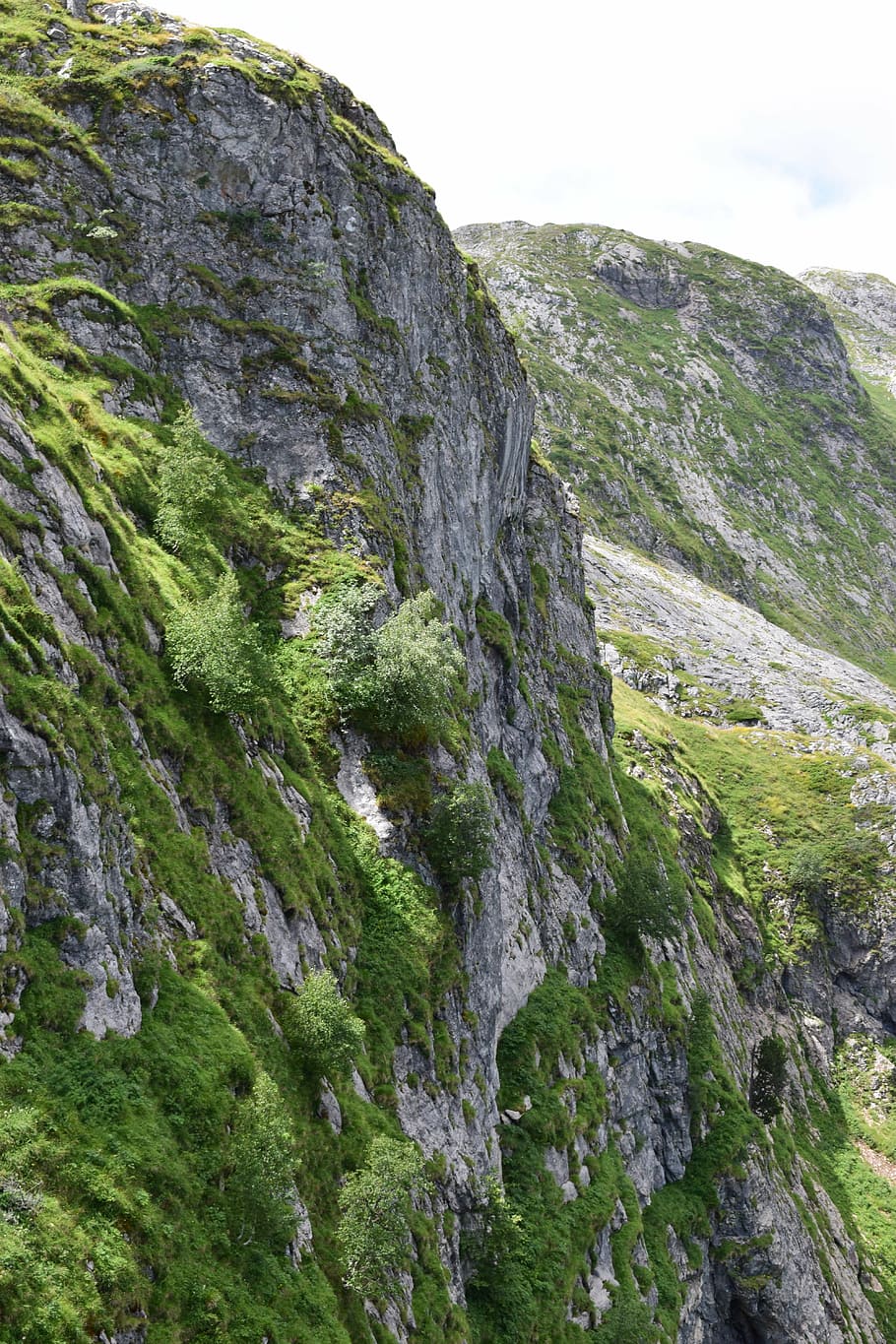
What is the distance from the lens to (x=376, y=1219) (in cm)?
2156

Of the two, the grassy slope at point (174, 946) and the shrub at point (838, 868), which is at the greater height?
the grassy slope at point (174, 946)

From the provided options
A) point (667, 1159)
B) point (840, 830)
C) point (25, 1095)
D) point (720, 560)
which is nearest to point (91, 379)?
point (25, 1095)

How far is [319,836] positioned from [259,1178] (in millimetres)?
13404

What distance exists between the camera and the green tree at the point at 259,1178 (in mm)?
18094

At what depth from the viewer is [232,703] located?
88.3 ft

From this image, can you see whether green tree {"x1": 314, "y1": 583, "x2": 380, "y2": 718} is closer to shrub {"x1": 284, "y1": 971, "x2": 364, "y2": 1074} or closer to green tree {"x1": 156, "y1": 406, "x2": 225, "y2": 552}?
green tree {"x1": 156, "y1": 406, "x2": 225, "y2": 552}

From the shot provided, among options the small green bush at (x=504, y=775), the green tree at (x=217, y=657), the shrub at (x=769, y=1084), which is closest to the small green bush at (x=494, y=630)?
the small green bush at (x=504, y=775)

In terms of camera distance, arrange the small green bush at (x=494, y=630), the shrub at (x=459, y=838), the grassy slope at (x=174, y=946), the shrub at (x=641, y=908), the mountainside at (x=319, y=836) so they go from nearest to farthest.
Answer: the grassy slope at (x=174, y=946), the mountainside at (x=319, y=836), the shrub at (x=459, y=838), the shrub at (x=641, y=908), the small green bush at (x=494, y=630)

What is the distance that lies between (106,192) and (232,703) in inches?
1250

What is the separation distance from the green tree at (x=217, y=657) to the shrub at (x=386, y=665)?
271 inches

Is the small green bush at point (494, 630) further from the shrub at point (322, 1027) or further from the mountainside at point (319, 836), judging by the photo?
the shrub at point (322, 1027)

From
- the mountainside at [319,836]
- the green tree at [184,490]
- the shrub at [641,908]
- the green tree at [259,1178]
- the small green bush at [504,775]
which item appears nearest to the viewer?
the green tree at [259,1178]

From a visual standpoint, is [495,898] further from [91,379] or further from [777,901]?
[777,901]

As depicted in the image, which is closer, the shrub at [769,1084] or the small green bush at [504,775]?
the small green bush at [504,775]
